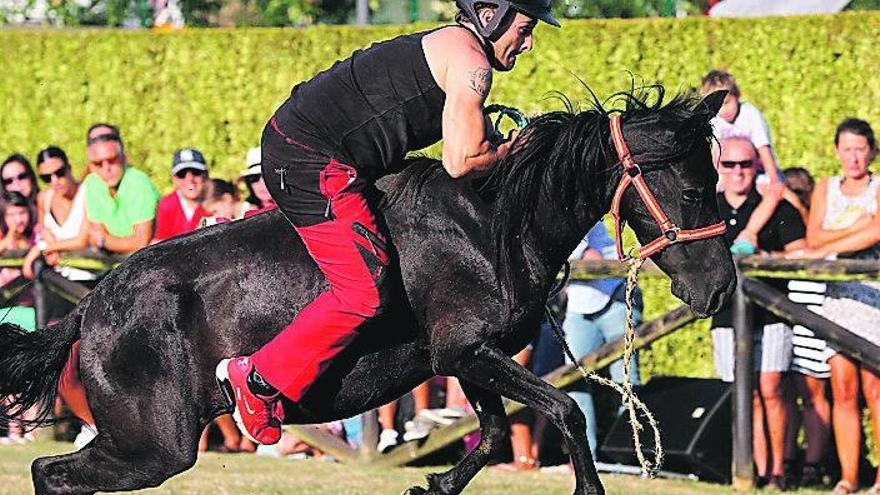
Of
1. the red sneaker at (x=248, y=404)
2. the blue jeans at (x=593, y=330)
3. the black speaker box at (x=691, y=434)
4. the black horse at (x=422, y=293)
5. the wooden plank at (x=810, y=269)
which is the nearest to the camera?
the black horse at (x=422, y=293)

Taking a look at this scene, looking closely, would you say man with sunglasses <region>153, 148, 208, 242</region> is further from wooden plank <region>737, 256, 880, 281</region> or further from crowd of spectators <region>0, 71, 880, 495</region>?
wooden plank <region>737, 256, 880, 281</region>

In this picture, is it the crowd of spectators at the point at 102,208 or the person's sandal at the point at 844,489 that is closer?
the person's sandal at the point at 844,489

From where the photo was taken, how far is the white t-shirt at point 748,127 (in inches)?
406

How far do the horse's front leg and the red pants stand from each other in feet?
1.34

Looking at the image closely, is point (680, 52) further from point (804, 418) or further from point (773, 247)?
point (804, 418)

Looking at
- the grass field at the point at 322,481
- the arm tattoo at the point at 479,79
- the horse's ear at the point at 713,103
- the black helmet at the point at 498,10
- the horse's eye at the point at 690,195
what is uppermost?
the black helmet at the point at 498,10

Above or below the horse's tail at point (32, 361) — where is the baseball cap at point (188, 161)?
above

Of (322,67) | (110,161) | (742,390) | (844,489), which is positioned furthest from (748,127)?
(110,161)

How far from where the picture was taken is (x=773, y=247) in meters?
9.71

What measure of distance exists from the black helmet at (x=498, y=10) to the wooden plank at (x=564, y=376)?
12.3 feet

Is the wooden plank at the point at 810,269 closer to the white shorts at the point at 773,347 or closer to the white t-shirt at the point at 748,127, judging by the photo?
the white shorts at the point at 773,347

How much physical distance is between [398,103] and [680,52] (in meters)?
6.08

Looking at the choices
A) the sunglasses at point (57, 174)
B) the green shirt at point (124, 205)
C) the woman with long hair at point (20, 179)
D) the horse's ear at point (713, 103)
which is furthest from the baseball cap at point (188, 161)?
the horse's ear at point (713, 103)

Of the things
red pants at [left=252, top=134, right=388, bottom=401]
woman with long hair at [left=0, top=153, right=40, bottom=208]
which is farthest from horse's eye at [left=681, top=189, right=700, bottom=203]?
woman with long hair at [left=0, top=153, right=40, bottom=208]
